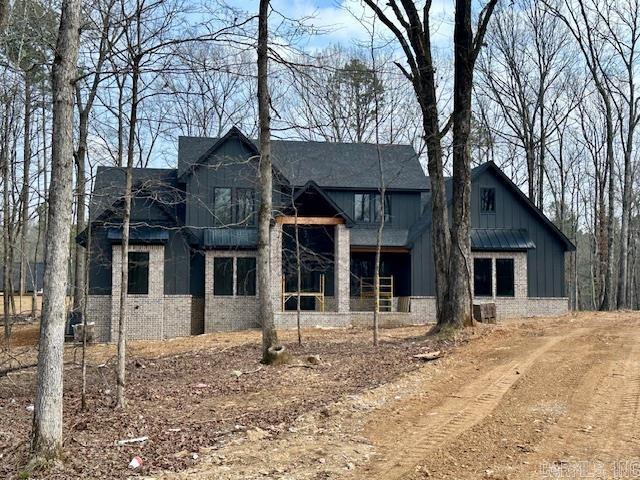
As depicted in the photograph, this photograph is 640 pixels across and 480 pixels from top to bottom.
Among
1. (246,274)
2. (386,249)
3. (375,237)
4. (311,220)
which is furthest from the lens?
(375,237)

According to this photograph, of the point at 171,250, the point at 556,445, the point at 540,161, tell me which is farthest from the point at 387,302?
the point at 556,445

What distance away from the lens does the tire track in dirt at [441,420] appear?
6.78 m

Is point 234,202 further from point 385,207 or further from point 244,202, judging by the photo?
point 385,207

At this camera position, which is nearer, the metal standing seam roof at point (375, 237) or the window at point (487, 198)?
the metal standing seam roof at point (375, 237)

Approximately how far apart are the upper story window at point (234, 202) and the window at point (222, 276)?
1.78 m

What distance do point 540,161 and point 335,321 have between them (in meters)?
19.3

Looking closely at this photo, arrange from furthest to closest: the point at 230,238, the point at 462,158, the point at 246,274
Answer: the point at 230,238 < the point at 246,274 < the point at 462,158

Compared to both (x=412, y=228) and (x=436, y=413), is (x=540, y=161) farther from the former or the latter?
(x=436, y=413)

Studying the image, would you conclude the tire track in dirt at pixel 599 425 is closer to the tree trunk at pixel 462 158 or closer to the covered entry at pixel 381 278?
the tree trunk at pixel 462 158

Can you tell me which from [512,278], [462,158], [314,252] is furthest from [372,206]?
[462,158]

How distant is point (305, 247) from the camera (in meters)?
23.6

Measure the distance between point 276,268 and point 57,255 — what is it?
55.0 ft

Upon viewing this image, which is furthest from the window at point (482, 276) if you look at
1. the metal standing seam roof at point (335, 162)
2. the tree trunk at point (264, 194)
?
the tree trunk at point (264, 194)

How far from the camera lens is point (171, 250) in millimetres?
23234
